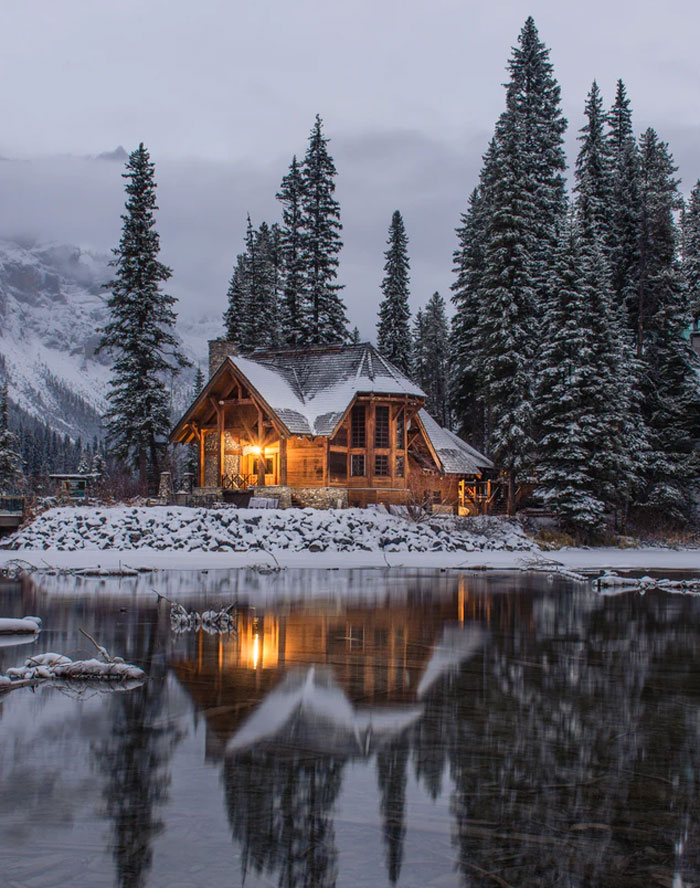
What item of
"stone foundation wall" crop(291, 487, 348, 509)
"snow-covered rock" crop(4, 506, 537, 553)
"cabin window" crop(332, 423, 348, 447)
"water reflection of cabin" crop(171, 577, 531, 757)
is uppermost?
"cabin window" crop(332, 423, 348, 447)

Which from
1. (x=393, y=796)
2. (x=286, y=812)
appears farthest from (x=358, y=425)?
(x=286, y=812)

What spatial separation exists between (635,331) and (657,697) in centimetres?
3919

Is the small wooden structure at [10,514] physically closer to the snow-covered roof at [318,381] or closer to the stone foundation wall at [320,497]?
the snow-covered roof at [318,381]

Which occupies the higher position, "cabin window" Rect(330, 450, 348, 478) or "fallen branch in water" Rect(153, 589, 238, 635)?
"cabin window" Rect(330, 450, 348, 478)

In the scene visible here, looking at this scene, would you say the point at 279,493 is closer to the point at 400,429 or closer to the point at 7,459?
the point at 400,429

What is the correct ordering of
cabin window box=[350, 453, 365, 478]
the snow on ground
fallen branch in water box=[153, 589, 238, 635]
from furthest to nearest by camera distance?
cabin window box=[350, 453, 365, 478]
the snow on ground
fallen branch in water box=[153, 589, 238, 635]

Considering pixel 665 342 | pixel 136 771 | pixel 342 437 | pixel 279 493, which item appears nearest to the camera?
pixel 136 771

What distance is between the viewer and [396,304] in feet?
184

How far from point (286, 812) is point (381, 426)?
33.8 metres

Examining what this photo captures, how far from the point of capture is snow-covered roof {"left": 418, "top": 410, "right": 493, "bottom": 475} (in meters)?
42.1

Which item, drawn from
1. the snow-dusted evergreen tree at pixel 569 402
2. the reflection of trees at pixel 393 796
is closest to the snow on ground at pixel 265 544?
the snow-dusted evergreen tree at pixel 569 402

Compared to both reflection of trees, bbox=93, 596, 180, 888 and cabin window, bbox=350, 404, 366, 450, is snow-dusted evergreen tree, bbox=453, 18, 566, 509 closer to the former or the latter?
cabin window, bbox=350, 404, 366, 450

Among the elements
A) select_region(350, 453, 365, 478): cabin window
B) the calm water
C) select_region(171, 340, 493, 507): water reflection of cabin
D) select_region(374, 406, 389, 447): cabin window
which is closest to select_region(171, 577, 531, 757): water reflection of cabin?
the calm water

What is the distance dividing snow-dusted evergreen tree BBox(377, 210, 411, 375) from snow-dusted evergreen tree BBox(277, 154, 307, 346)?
6912 mm
